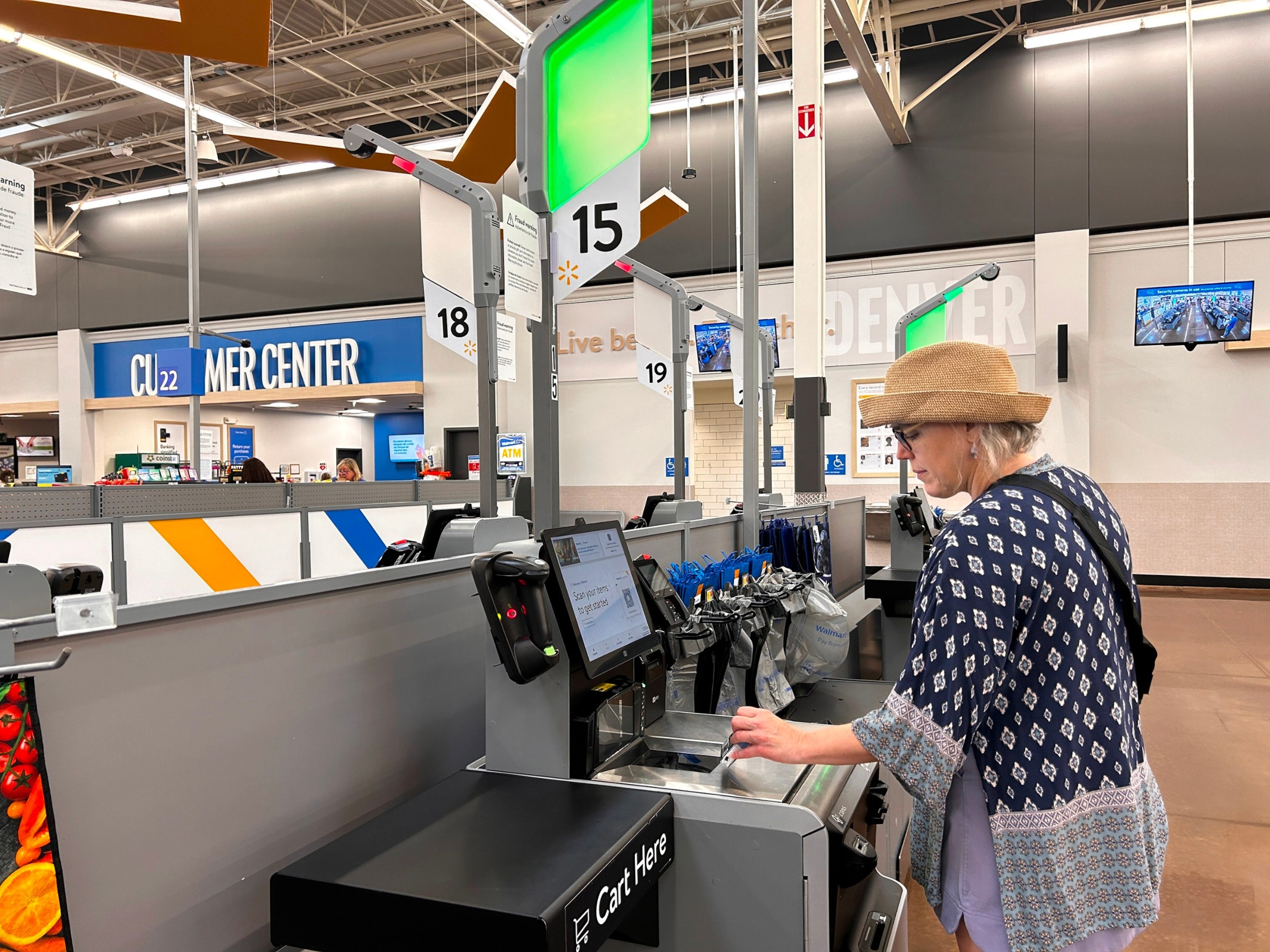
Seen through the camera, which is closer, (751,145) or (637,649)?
(637,649)

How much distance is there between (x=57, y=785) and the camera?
3.51 feet

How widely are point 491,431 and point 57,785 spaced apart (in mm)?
1806

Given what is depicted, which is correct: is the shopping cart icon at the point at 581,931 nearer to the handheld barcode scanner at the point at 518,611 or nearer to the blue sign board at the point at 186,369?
the handheld barcode scanner at the point at 518,611

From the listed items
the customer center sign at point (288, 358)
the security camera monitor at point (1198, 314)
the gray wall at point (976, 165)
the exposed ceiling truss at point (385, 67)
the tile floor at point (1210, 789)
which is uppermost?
the exposed ceiling truss at point (385, 67)

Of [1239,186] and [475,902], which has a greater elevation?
[1239,186]

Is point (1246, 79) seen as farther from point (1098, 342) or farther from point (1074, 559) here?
point (1074, 559)

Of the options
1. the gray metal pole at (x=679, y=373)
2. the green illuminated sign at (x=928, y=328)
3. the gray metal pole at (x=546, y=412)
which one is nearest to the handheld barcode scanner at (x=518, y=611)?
the gray metal pole at (x=546, y=412)

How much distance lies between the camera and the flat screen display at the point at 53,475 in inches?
350

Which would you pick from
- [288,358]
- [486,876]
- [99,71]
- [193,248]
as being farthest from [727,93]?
[486,876]

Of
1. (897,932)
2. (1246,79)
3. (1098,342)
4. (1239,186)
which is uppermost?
Result: (1246,79)

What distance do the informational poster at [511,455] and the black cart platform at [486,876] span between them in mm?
8651

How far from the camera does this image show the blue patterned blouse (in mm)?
1207

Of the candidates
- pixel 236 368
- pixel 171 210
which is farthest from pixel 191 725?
pixel 171 210

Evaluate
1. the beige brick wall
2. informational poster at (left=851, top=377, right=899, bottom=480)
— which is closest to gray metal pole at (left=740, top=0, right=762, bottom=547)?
informational poster at (left=851, top=377, right=899, bottom=480)
